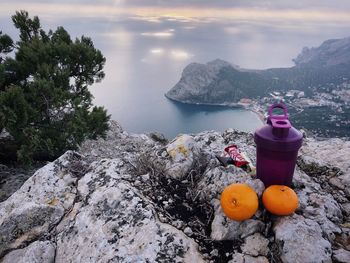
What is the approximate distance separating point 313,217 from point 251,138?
3673mm

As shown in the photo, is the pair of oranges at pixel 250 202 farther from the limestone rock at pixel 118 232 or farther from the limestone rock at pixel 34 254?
the limestone rock at pixel 34 254

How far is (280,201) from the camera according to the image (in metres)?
3.61

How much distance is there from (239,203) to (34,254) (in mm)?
2868

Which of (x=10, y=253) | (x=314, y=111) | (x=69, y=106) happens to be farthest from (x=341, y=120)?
(x=10, y=253)

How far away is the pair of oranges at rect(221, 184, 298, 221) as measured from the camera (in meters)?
3.60

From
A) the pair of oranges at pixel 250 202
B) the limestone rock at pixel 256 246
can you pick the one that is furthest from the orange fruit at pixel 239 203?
the limestone rock at pixel 256 246

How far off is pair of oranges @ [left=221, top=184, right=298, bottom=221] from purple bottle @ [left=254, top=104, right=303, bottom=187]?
0.36 meters

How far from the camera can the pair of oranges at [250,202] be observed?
11.8 ft

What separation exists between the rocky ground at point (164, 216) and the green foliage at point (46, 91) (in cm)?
534

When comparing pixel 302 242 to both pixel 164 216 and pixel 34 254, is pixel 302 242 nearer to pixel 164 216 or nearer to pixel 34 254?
pixel 164 216

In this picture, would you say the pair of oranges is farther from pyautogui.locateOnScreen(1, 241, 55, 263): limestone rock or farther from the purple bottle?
pyautogui.locateOnScreen(1, 241, 55, 263): limestone rock

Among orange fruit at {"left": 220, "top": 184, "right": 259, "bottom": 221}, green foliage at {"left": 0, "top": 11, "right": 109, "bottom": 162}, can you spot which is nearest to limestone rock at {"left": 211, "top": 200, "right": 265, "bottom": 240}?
orange fruit at {"left": 220, "top": 184, "right": 259, "bottom": 221}

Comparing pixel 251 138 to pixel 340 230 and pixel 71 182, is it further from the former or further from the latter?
pixel 71 182

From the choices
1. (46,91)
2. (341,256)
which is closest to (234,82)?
(46,91)
